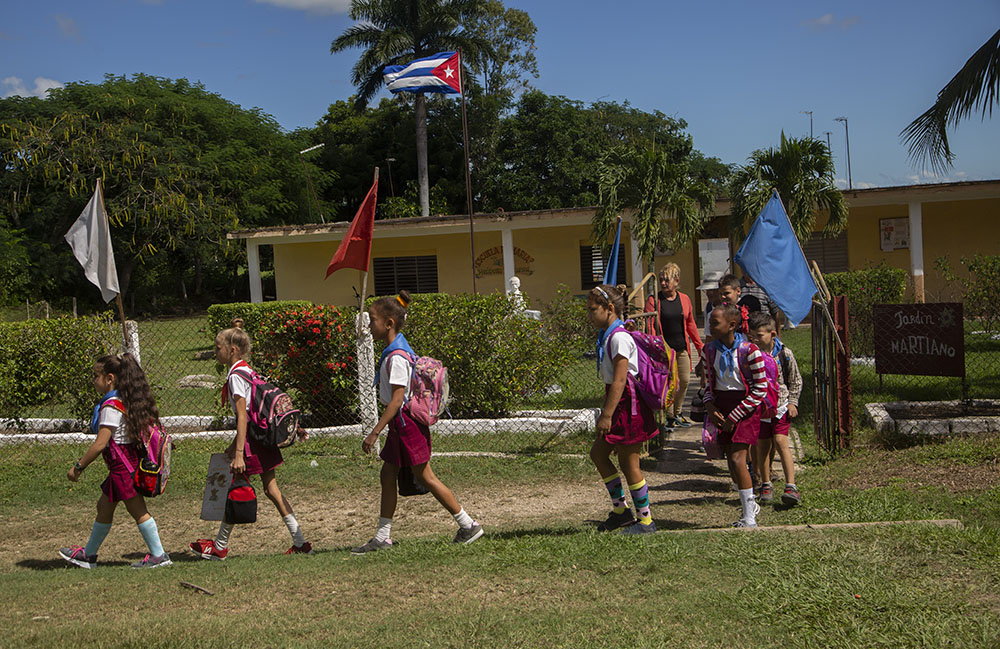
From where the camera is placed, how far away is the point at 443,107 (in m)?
37.0

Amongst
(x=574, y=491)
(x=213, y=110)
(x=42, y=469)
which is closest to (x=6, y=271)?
(x=213, y=110)

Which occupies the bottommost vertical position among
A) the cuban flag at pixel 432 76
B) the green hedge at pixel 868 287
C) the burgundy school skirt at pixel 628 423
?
the burgundy school skirt at pixel 628 423

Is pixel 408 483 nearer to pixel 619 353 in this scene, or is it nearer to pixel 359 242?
pixel 619 353

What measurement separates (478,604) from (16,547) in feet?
13.4

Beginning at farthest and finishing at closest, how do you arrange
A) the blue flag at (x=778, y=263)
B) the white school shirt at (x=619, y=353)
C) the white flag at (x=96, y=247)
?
the white flag at (x=96, y=247)
the blue flag at (x=778, y=263)
the white school shirt at (x=619, y=353)

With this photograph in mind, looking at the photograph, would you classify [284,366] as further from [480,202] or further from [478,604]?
[480,202]

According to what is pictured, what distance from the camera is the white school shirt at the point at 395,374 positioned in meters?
5.30

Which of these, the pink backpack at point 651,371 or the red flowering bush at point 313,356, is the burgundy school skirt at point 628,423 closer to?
the pink backpack at point 651,371

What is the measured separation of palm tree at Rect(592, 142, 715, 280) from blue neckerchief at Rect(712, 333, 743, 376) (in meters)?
9.58

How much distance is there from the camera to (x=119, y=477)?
5.51 meters

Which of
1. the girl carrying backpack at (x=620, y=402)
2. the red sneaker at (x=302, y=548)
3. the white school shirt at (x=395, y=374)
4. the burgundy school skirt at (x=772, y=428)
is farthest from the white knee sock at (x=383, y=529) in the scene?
the burgundy school skirt at (x=772, y=428)

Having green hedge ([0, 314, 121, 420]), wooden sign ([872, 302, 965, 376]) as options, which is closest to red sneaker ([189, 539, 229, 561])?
green hedge ([0, 314, 121, 420])

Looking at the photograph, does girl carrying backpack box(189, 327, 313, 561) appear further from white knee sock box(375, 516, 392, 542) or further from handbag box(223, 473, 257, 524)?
white knee sock box(375, 516, 392, 542)

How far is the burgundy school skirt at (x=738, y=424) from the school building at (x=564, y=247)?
1332cm
